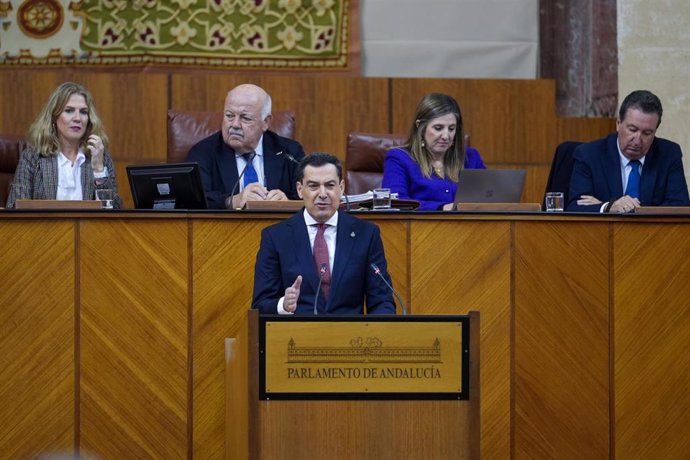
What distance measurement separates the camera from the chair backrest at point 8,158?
5.32 meters

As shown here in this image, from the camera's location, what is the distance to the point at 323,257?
4.11 m

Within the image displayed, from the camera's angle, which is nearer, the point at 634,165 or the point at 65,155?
the point at 65,155

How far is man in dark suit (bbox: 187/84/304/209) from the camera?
5.18 m

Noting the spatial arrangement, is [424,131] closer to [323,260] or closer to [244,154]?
[244,154]

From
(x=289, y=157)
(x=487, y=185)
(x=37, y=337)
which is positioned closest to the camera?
(x=37, y=337)

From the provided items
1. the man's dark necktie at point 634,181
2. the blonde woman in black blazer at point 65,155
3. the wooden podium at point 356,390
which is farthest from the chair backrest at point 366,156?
the wooden podium at point 356,390

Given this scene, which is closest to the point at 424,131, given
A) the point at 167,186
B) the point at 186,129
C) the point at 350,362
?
the point at 186,129

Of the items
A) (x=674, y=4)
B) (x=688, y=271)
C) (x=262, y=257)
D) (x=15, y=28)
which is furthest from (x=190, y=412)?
(x=674, y=4)

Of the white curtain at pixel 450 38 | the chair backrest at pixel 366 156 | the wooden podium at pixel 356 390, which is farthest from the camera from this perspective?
the white curtain at pixel 450 38

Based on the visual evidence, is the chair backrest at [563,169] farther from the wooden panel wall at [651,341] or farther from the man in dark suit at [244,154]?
the man in dark suit at [244,154]

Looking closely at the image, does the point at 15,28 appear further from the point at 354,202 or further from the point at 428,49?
the point at 354,202

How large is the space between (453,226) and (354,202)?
1.26 ft

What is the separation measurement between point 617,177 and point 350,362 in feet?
7.04

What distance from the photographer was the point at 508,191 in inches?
180
